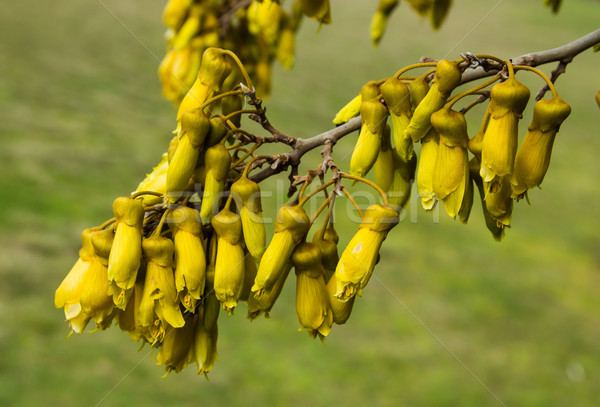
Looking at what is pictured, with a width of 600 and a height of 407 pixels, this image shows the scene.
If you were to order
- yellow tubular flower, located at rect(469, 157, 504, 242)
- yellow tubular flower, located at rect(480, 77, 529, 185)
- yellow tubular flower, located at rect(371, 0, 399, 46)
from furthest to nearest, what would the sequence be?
yellow tubular flower, located at rect(371, 0, 399, 46) → yellow tubular flower, located at rect(469, 157, 504, 242) → yellow tubular flower, located at rect(480, 77, 529, 185)

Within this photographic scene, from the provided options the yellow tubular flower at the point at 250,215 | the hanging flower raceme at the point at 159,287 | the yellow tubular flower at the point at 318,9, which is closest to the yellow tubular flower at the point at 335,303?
the yellow tubular flower at the point at 250,215

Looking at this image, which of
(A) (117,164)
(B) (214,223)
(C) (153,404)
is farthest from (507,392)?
(A) (117,164)

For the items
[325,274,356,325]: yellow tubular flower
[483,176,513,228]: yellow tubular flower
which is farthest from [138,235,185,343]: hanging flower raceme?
[483,176,513,228]: yellow tubular flower

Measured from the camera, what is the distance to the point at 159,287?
979mm

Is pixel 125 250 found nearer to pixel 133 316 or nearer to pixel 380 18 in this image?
pixel 133 316

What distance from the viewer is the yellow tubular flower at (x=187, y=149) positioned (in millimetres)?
1003

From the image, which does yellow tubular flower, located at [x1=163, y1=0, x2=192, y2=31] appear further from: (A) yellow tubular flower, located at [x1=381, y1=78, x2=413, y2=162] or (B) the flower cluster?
(A) yellow tubular flower, located at [x1=381, y1=78, x2=413, y2=162]

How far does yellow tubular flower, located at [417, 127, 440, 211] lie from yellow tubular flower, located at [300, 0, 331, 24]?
0.74 meters

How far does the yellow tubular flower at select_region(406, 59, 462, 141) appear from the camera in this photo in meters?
0.96

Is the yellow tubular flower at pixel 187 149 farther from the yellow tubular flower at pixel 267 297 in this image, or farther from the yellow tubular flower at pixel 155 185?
the yellow tubular flower at pixel 267 297

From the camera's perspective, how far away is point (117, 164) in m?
4.96

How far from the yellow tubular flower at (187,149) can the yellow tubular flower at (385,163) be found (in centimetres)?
30

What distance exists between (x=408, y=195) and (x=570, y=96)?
844 centimetres

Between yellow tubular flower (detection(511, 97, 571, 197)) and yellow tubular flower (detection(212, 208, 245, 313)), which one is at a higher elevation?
yellow tubular flower (detection(212, 208, 245, 313))
